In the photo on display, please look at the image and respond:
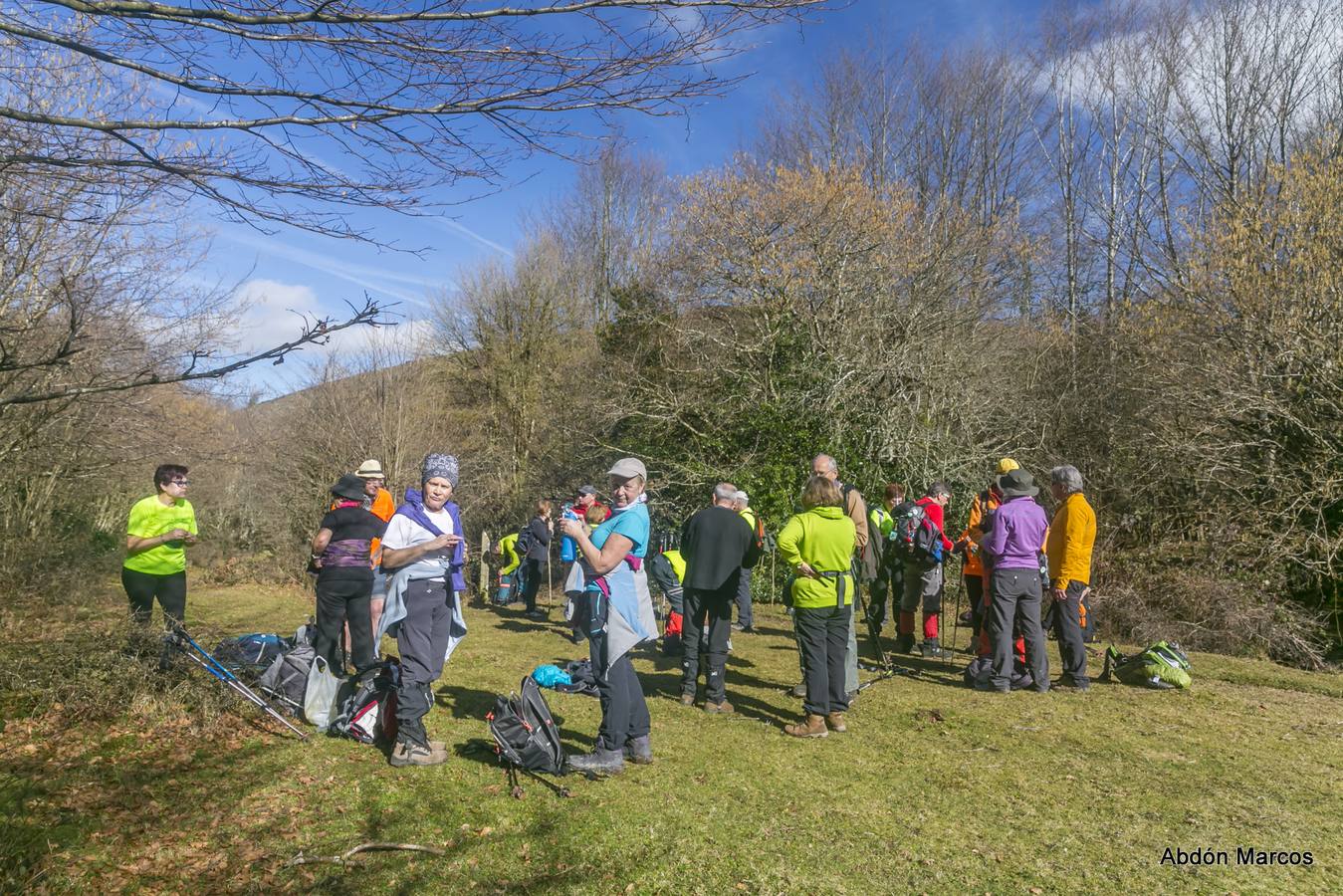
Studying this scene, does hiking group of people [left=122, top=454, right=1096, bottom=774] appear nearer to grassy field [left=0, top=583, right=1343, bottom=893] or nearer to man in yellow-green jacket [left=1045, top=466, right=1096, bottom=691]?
man in yellow-green jacket [left=1045, top=466, right=1096, bottom=691]

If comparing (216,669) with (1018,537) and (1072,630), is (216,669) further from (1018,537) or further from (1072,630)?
(1072,630)

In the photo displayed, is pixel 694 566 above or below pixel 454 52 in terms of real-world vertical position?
below

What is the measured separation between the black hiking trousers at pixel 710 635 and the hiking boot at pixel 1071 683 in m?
2.92

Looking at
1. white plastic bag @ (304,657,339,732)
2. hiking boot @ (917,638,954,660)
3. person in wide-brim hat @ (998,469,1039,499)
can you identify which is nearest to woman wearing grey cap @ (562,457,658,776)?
white plastic bag @ (304,657,339,732)

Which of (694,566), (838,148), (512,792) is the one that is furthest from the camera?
(838,148)

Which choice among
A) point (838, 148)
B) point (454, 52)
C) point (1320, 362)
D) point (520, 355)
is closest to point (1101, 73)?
point (838, 148)

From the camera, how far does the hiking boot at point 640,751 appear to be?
4.80 meters

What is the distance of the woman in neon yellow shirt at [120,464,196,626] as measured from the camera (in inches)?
238

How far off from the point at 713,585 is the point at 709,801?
2.20m

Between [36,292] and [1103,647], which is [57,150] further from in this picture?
[1103,647]

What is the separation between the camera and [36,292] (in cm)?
884

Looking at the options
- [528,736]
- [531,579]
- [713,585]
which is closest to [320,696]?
[528,736]

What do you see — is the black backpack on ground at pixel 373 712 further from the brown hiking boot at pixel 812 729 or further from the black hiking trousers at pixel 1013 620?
the black hiking trousers at pixel 1013 620

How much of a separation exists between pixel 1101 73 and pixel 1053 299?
6171mm
